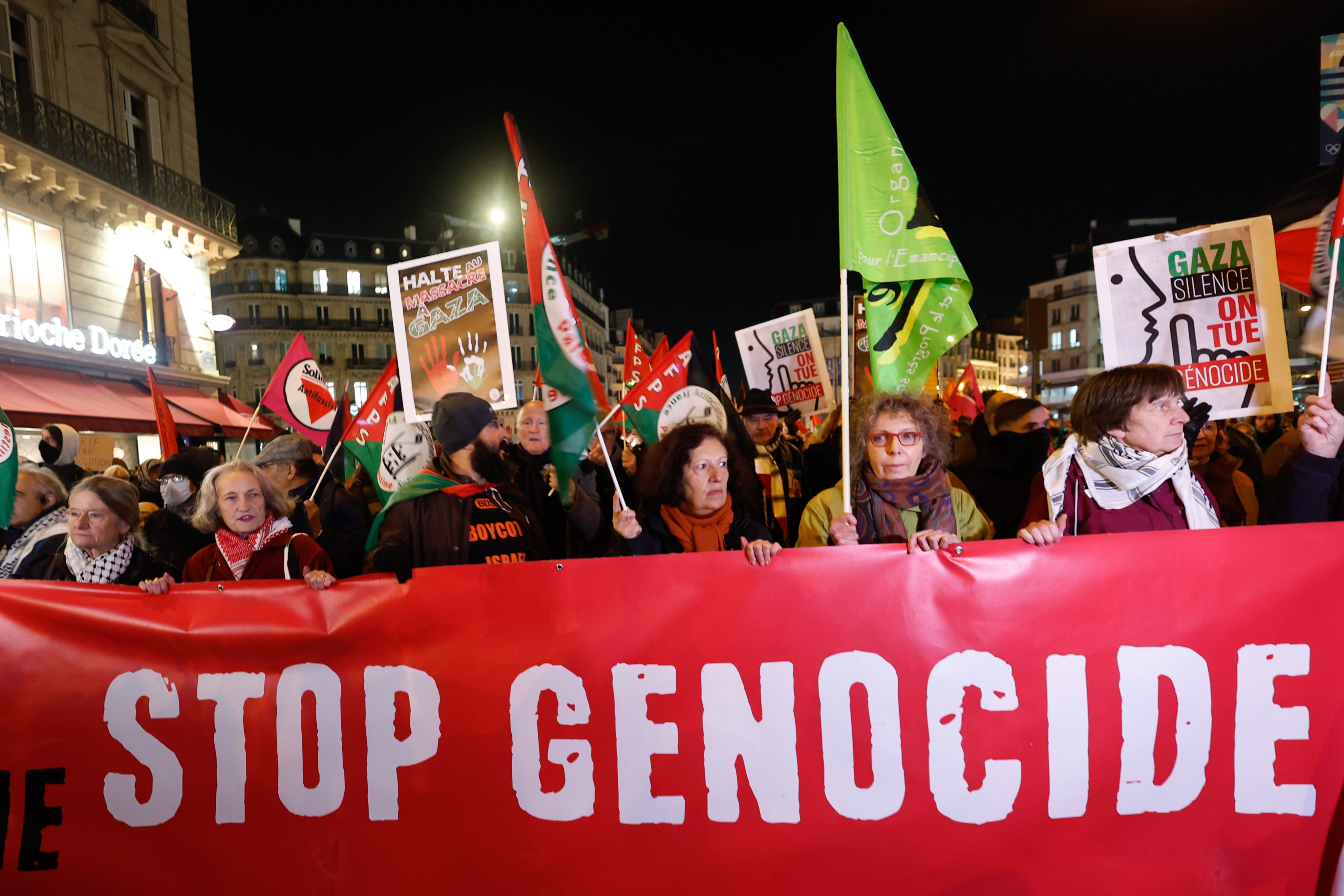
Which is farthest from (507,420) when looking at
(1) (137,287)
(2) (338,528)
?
(2) (338,528)

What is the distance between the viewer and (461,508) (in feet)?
10.5

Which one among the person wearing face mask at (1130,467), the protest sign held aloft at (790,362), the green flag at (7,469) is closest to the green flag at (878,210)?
the person wearing face mask at (1130,467)

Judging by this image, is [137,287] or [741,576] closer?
[741,576]

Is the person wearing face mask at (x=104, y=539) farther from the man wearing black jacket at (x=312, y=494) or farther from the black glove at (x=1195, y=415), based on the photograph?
the black glove at (x=1195, y=415)

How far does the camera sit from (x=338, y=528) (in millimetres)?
4695

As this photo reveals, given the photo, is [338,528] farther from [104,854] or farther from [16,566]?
[104,854]

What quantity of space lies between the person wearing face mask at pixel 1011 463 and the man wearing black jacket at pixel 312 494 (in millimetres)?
3669

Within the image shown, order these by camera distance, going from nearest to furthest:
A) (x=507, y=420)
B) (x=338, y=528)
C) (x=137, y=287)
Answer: (x=338, y=528)
(x=137, y=287)
(x=507, y=420)

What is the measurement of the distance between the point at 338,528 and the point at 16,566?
150 cm

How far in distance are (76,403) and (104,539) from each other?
11857 millimetres

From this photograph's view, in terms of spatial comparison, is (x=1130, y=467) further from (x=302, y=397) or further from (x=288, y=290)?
(x=288, y=290)

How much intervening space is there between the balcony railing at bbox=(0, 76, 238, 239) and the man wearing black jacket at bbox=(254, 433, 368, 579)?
482 inches

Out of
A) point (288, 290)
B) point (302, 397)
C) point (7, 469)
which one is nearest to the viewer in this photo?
point (7, 469)

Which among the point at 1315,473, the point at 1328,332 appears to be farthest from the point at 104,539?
the point at 1328,332
